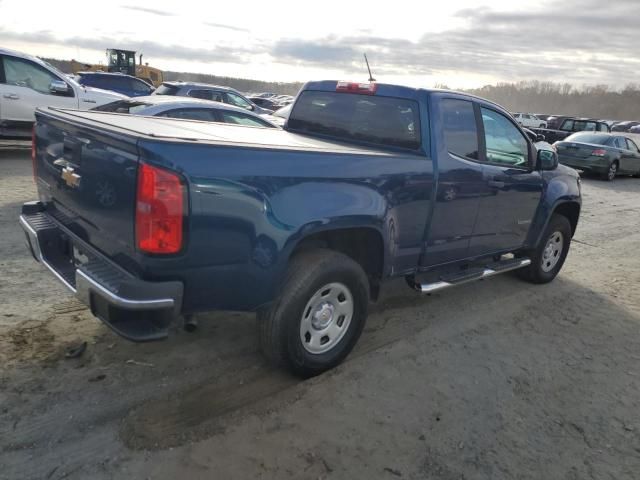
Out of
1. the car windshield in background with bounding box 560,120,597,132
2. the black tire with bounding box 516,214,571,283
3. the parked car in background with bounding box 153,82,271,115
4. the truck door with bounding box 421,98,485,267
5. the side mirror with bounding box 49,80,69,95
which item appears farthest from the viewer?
the car windshield in background with bounding box 560,120,597,132

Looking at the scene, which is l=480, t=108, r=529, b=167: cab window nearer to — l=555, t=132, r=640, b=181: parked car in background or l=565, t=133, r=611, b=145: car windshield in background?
l=555, t=132, r=640, b=181: parked car in background

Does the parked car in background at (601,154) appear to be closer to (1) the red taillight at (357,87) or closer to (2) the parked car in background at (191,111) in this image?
(2) the parked car in background at (191,111)

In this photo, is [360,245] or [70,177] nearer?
[70,177]

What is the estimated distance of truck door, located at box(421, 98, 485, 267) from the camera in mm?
4176

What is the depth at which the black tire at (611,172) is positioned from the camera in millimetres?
15906

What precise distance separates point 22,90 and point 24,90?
0.13 ft

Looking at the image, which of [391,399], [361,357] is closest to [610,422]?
[391,399]

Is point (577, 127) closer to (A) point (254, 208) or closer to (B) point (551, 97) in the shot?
(A) point (254, 208)

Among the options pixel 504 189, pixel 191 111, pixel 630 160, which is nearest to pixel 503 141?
pixel 504 189

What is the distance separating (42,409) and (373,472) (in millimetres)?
1871

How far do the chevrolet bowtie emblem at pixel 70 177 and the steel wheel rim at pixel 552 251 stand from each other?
185 inches

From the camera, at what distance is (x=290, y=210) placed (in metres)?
3.06

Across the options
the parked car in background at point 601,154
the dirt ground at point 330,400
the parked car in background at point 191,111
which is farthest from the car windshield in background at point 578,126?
the dirt ground at point 330,400

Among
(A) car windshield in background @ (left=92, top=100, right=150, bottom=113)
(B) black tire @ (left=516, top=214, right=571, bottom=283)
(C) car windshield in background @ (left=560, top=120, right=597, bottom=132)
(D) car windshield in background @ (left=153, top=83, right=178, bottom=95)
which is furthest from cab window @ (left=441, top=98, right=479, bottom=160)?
(C) car windshield in background @ (left=560, top=120, right=597, bottom=132)
